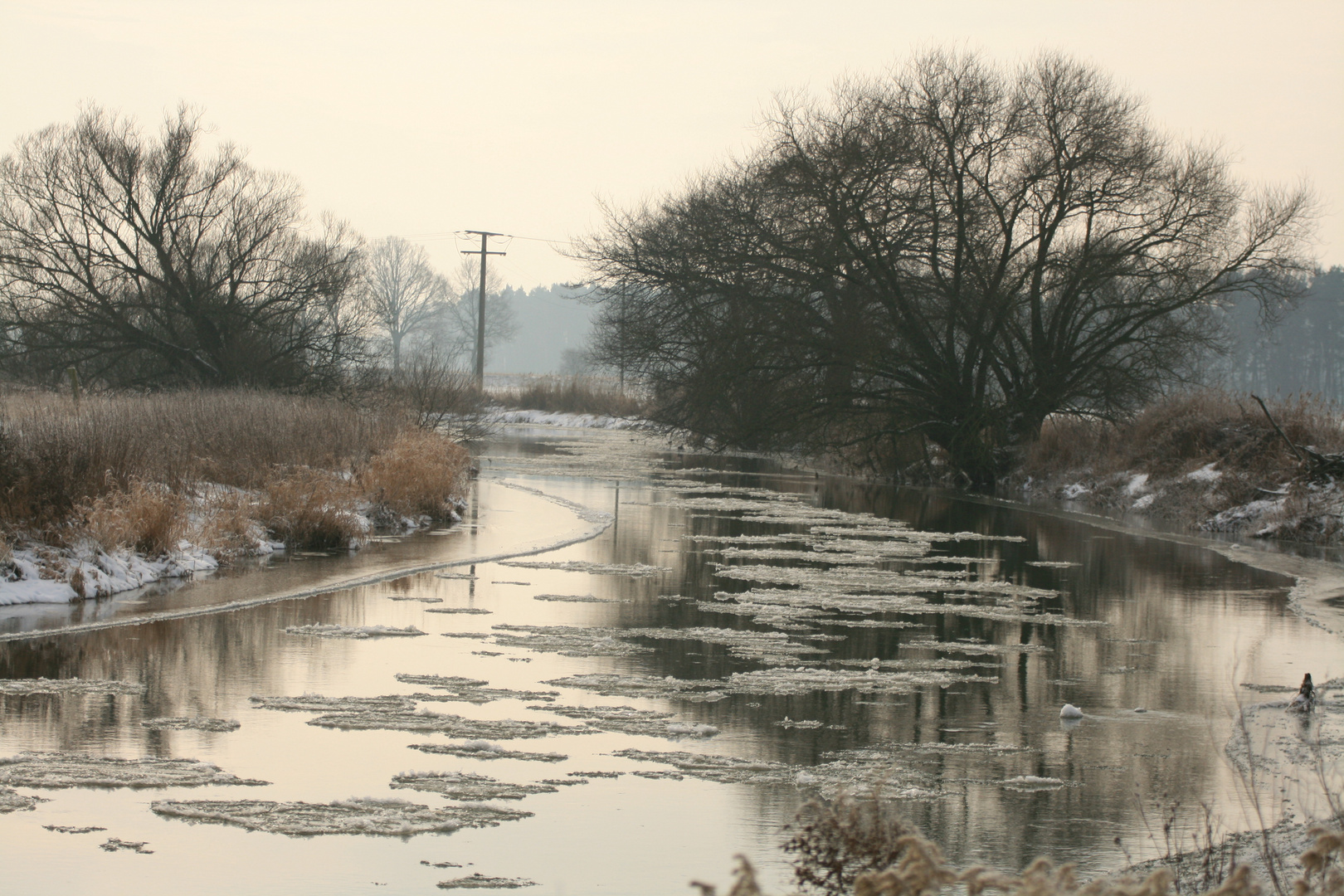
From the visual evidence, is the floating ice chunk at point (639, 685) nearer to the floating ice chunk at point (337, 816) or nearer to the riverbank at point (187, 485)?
the floating ice chunk at point (337, 816)

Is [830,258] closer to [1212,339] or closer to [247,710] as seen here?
[1212,339]

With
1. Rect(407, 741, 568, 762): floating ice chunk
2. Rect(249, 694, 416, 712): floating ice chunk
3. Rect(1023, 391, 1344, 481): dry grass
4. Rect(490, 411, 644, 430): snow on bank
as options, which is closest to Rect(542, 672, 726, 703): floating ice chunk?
Rect(249, 694, 416, 712): floating ice chunk

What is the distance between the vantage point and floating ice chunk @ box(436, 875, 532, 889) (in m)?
5.84

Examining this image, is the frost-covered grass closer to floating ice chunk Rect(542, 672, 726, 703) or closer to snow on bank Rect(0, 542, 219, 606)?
floating ice chunk Rect(542, 672, 726, 703)

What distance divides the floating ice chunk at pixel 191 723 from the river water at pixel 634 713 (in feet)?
0.26

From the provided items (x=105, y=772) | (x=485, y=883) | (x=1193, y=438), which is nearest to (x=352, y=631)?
(x=105, y=772)

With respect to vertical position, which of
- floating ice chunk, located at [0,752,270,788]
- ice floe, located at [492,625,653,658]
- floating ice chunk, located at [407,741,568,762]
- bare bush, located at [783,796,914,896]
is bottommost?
floating ice chunk, located at [0,752,270,788]

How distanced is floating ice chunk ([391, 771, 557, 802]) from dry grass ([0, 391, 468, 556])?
329 inches

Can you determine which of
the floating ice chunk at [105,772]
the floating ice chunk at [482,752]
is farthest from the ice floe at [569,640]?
the floating ice chunk at [105,772]

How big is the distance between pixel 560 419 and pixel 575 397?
8.11 feet

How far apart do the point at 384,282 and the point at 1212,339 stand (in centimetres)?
9008

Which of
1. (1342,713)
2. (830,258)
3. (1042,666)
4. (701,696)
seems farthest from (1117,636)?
(830,258)

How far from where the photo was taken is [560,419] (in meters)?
77.1

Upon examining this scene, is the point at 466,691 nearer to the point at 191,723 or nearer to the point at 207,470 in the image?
the point at 191,723
